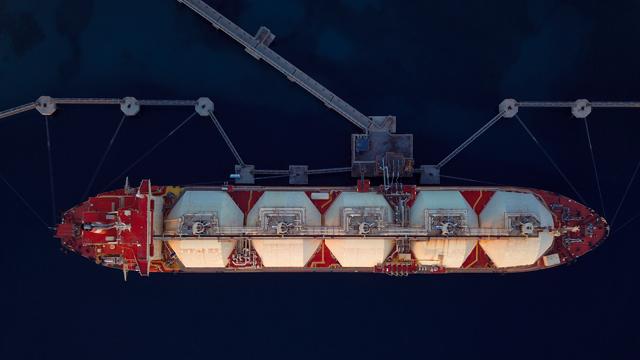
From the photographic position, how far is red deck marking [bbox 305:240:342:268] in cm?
5591

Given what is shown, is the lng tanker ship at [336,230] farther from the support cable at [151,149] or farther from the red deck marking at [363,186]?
the support cable at [151,149]

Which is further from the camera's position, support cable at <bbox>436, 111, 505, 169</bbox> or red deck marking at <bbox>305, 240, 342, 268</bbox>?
support cable at <bbox>436, 111, 505, 169</bbox>

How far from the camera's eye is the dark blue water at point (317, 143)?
59.4 meters

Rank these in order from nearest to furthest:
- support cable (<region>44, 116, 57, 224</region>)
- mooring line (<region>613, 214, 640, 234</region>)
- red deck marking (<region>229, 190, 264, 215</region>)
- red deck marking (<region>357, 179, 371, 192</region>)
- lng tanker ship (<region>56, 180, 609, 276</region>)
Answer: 1. lng tanker ship (<region>56, 180, 609, 276</region>)
2. red deck marking (<region>357, 179, 371, 192</region>)
3. red deck marking (<region>229, 190, 264, 215</region>)
4. mooring line (<region>613, 214, 640, 234</region>)
5. support cable (<region>44, 116, 57, 224</region>)

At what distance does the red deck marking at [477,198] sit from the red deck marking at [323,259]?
17.3 metres

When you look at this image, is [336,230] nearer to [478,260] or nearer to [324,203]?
[324,203]

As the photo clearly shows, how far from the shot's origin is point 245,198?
56375 mm

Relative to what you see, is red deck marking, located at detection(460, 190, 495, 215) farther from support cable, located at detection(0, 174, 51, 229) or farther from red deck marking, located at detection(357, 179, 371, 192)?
support cable, located at detection(0, 174, 51, 229)

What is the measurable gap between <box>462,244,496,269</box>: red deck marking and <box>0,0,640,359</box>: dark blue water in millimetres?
3614

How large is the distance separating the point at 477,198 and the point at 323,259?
1967cm

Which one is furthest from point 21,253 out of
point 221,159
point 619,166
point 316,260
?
point 619,166

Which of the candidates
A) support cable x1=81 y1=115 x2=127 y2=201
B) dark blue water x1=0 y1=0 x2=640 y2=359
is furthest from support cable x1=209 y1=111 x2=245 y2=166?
support cable x1=81 y1=115 x2=127 y2=201

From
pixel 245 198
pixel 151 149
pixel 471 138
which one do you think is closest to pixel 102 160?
pixel 151 149

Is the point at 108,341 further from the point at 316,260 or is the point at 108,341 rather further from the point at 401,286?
the point at 401,286
